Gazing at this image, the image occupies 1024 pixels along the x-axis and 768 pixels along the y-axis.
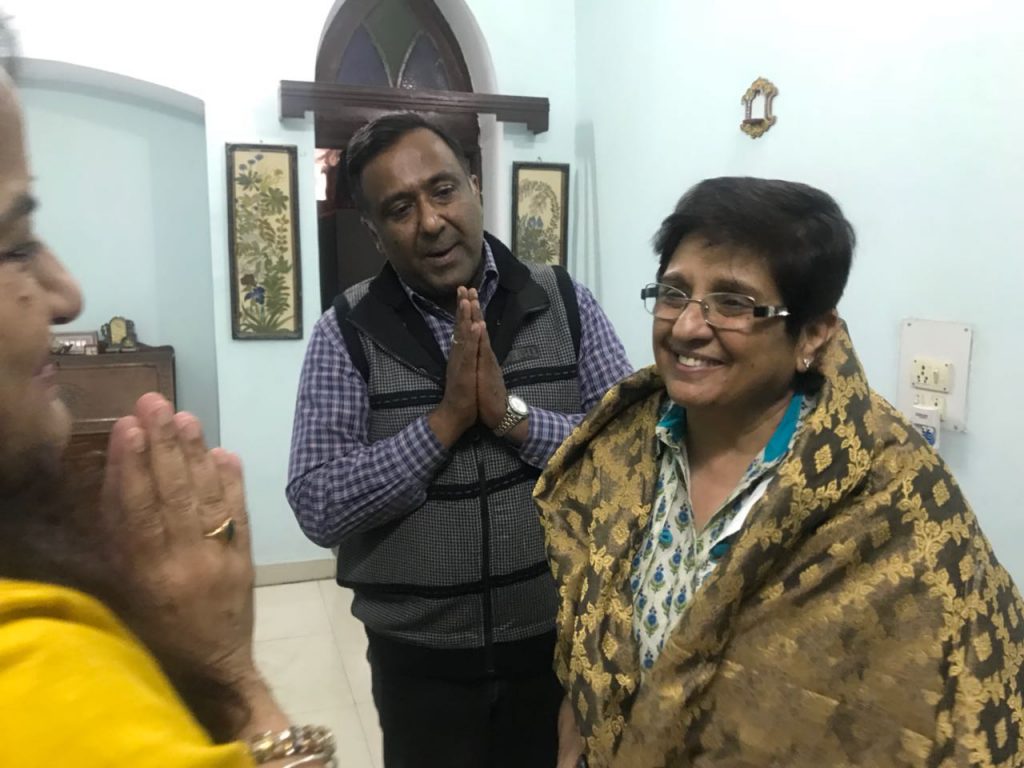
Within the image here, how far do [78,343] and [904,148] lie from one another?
340 cm

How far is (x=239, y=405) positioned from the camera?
11.0 ft

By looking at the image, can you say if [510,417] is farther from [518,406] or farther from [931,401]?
[931,401]

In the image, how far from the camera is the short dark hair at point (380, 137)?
4.68 feet

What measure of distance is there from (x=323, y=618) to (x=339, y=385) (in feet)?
7.05

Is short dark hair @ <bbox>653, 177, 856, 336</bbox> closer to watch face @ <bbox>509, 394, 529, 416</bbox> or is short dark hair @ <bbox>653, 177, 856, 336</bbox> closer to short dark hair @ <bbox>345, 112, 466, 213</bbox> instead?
watch face @ <bbox>509, 394, 529, 416</bbox>

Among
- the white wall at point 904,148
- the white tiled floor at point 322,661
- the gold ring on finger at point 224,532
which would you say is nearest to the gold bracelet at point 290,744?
the gold ring on finger at point 224,532

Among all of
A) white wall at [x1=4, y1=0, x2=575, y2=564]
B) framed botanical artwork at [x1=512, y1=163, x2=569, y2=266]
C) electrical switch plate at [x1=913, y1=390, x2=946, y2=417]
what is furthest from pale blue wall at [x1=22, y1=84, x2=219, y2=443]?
electrical switch plate at [x1=913, y1=390, x2=946, y2=417]

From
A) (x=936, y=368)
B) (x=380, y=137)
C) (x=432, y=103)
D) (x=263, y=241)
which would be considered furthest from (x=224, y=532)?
(x=432, y=103)

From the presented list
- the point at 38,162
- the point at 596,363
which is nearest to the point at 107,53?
the point at 38,162

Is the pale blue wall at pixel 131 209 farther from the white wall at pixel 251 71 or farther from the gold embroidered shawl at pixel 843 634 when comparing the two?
the gold embroidered shawl at pixel 843 634

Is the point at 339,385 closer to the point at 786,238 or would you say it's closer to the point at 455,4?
the point at 786,238

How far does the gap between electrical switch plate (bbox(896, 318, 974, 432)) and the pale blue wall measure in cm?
315

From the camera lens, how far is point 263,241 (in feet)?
10.7

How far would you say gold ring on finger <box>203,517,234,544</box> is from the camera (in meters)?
0.63
